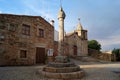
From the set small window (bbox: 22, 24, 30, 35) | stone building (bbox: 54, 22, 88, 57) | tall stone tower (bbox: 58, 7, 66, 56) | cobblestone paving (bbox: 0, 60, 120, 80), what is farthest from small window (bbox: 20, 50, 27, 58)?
stone building (bbox: 54, 22, 88, 57)

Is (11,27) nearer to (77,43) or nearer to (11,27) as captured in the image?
(11,27)

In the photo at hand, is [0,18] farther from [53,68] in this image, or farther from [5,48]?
[53,68]

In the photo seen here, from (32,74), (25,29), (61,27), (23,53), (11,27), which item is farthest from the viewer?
(25,29)

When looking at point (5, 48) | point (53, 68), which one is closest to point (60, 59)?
point (53, 68)

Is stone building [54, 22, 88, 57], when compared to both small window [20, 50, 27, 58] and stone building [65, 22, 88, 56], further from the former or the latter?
small window [20, 50, 27, 58]

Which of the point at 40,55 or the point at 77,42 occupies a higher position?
the point at 77,42

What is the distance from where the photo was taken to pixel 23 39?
15117mm

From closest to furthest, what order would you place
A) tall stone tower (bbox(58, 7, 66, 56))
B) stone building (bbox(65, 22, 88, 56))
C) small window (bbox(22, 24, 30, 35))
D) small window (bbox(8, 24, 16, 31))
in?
1. tall stone tower (bbox(58, 7, 66, 56))
2. small window (bbox(8, 24, 16, 31))
3. small window (bbox(22, 24, 30, 35))
4. stone building (bbox(65, 22, 88, 56))

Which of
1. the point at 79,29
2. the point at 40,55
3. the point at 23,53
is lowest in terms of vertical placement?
the point at 40,55

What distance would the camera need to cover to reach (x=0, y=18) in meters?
13.4

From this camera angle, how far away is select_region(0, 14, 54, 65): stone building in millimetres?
13594

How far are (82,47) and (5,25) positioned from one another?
17451 millimetres

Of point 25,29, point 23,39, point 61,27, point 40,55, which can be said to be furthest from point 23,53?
point 61,27

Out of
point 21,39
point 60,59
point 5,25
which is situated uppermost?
point 5,25
